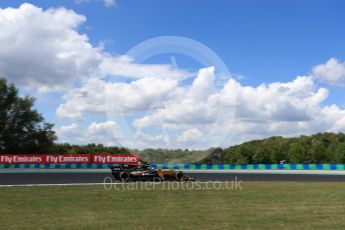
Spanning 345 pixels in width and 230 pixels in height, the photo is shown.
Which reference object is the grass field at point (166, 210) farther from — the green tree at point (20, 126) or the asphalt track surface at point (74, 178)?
the green tree at point (20, 126)

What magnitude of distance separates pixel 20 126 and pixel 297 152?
5460cm

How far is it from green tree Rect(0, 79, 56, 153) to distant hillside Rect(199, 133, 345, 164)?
80.4 feet

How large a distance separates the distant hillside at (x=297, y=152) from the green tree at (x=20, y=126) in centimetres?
2449

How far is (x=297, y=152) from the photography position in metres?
90.1

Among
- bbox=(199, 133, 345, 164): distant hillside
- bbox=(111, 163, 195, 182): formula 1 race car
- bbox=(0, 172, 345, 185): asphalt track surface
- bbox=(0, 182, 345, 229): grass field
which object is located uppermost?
bbox=(199, 133, 345, 164): distant hillside

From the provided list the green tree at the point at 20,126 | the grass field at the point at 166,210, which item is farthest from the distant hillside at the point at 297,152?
the grass field at the point at 166,210

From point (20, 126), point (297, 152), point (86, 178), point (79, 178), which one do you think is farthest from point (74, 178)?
point (297, 152)

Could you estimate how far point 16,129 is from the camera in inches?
2461

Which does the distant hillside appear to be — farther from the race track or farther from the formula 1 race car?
the formula 1 race car

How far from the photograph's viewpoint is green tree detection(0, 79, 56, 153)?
201 feet

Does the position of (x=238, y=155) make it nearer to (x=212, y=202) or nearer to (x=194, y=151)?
(x=194, y=151)

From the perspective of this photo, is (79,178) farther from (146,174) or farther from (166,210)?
(166,210)

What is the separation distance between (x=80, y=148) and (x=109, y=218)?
106 metres

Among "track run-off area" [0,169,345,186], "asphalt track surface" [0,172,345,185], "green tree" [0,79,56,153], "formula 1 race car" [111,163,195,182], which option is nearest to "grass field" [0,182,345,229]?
"formula 1 race car" [111,163,195,182]
